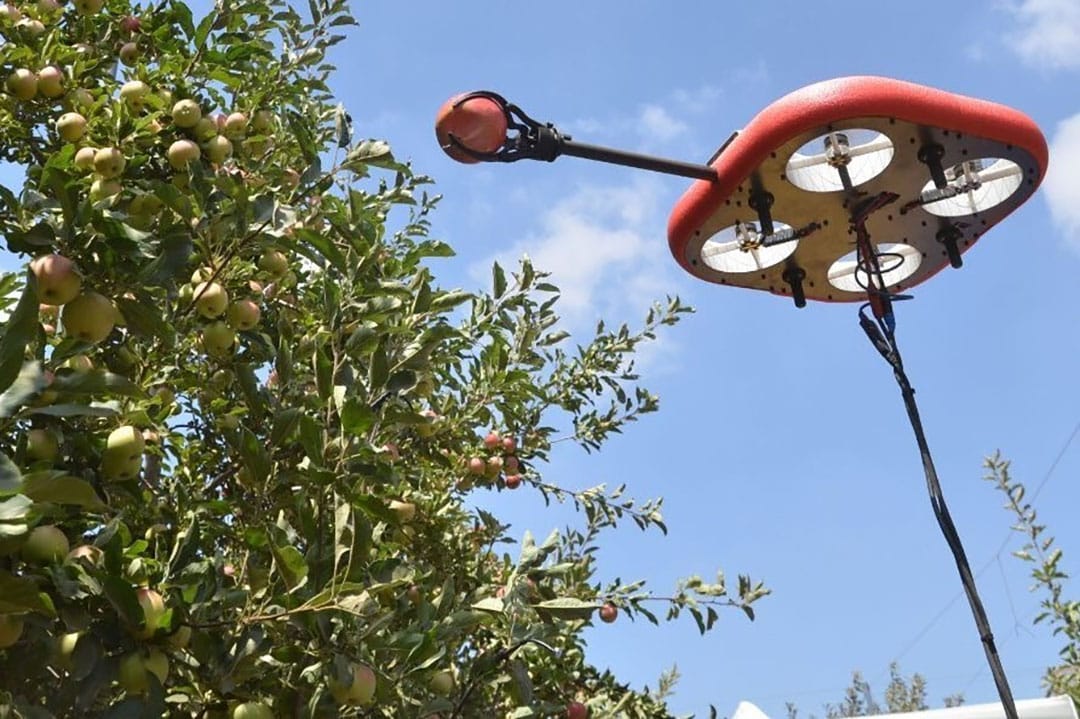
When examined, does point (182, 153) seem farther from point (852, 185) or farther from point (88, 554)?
point (852, 185)

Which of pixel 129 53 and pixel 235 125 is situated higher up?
pixel 129 53

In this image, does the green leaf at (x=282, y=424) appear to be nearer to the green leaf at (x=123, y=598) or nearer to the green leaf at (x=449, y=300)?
the green leaf at (x=123, y=598)

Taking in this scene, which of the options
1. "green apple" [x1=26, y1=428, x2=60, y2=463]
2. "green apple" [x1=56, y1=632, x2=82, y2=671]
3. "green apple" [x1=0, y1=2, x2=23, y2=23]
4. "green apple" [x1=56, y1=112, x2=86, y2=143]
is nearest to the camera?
"green apple" [x1=56, y1=632, x2=82, y2=671]

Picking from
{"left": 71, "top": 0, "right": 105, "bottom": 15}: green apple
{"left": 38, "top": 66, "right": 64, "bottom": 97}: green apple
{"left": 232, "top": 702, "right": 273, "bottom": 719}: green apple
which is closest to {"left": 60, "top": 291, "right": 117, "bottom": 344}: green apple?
{"left": 232, "top": 702, "right": 273, "bottom": 719}: green apple

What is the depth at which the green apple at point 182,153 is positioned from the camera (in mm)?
2447

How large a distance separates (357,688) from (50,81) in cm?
198

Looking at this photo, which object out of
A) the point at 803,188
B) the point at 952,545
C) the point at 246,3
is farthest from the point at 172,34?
the point at 952,545

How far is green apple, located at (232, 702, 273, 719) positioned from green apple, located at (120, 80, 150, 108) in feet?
5.74

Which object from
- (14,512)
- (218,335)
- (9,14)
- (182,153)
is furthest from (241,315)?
(9,14)

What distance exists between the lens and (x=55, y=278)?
156 cm

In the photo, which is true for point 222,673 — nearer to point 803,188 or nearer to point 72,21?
point 803,188

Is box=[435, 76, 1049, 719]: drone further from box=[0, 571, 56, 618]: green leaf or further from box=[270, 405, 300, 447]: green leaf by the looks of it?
box=[0, 571, 56, 618]: green leaf

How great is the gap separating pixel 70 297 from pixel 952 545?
1819 mm

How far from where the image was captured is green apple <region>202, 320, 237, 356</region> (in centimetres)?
211
